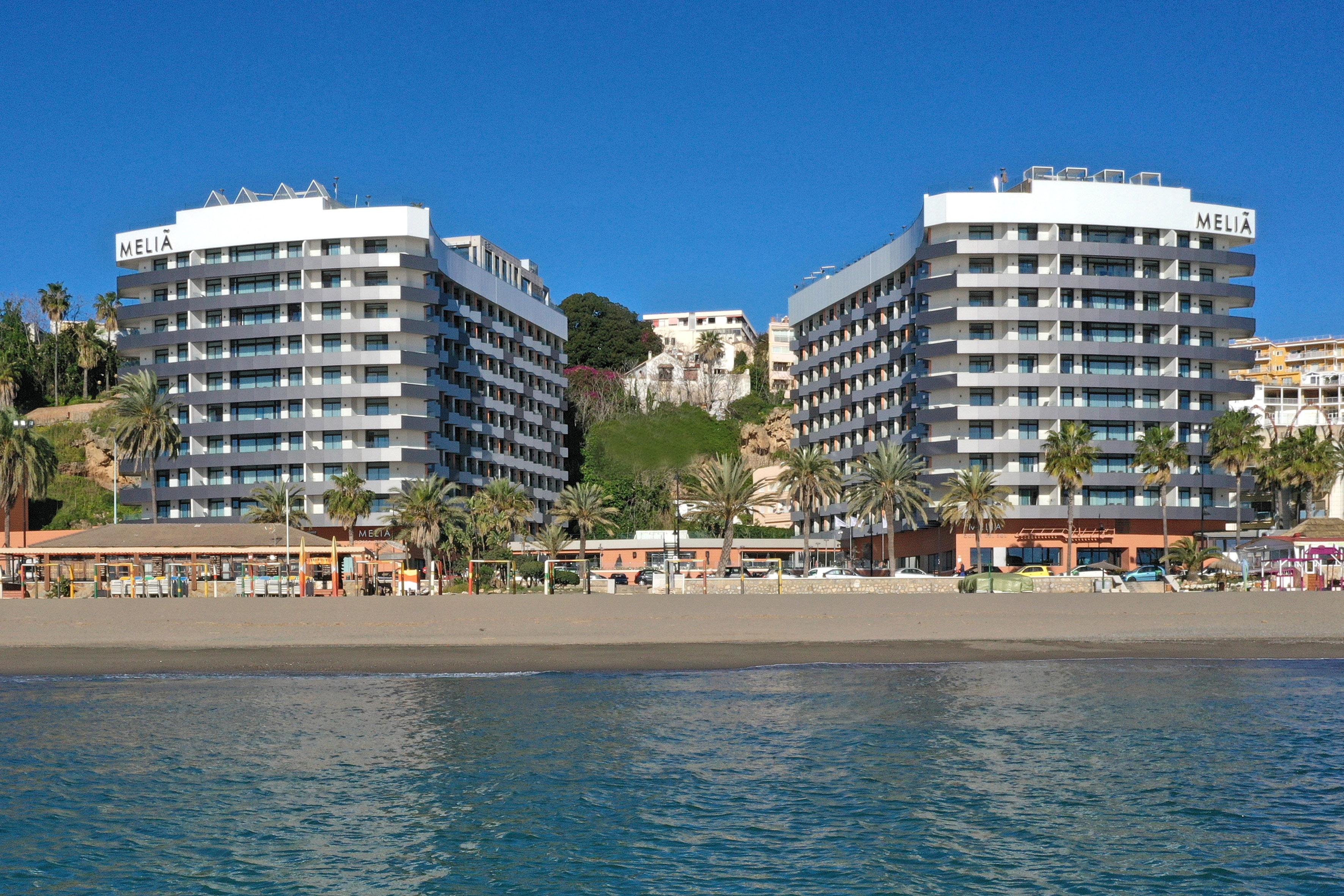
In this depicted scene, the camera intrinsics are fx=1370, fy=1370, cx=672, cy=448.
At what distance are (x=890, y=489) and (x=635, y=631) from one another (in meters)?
52.7

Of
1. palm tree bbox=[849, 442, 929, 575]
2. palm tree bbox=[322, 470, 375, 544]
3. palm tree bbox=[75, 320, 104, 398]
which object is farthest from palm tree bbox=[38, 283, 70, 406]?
palm tree bbox=[849, 442, 929, 575]

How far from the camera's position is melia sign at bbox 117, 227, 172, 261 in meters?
118

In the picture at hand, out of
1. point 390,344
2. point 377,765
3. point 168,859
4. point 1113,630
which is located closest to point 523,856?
point 168,859

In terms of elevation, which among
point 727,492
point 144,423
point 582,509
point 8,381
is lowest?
point 582,509

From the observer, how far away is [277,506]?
105 meters

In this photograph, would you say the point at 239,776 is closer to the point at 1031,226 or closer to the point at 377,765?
the point at 377,765

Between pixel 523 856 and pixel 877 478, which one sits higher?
pixel 877 478

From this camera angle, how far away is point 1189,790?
23.8 meters

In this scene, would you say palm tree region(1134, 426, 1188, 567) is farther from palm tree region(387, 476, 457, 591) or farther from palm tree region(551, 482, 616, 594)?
palm tree region(387, 476, 457, 591)

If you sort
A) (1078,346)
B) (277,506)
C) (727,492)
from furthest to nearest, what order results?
(1078,346) → (277,506) → (727,492)

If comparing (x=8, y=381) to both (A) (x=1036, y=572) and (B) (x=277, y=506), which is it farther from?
(A) (x=1036, y=572)

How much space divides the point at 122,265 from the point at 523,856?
4518 inches

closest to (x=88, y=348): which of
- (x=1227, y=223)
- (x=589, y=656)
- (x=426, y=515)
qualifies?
(x=426, y=515)

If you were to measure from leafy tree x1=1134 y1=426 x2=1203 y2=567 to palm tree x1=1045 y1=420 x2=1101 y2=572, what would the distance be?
358 cm
